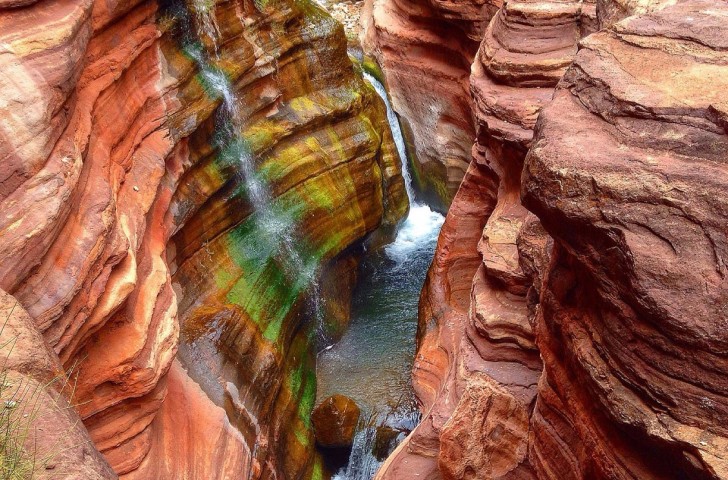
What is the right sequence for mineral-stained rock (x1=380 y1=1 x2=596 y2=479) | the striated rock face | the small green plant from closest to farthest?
the small green plant, mineral-stained rock (x1=380 y1=1 x2=596 y2=479), the striated rock face

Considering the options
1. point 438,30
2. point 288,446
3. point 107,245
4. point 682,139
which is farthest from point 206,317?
point 438,30

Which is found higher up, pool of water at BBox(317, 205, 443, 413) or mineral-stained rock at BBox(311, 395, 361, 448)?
mineral-stained rock at BBox(311, 395, 361, 448)

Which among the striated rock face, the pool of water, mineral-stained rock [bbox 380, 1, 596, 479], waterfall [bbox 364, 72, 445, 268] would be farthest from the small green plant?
the striated rock face

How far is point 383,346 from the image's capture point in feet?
36.7

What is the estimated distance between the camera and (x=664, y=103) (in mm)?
4246

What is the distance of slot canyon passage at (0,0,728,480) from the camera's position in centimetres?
395

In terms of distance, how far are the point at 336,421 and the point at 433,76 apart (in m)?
6.95

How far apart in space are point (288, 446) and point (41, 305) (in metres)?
4.53

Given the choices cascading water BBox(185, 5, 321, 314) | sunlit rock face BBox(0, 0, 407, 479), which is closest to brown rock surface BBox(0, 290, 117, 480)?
sunlit rock face BBox(0, 0, 407, 479)

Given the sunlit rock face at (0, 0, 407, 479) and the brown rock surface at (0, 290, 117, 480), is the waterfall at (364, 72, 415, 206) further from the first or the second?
the brown rock surface at (0, 290, 117, 480)

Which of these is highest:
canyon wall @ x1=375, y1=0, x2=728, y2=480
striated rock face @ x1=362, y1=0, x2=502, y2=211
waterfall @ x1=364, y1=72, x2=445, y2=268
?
canyon wall @ x1=375, y1=0, x2=728, y2=480

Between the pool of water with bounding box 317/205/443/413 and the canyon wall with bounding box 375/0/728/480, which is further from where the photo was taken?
the pool of water with bounding box 317/205/443/413

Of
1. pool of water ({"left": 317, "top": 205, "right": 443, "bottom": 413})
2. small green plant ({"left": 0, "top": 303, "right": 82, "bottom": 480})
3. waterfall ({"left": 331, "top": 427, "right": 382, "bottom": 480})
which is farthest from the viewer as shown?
pool of water ({"left": 317, "top": 205, "right": 443, "bottom": 413})

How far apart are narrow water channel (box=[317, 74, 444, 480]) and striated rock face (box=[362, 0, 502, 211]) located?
54 centimetres
